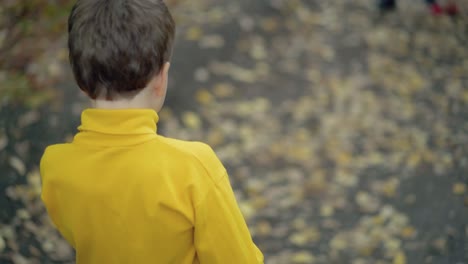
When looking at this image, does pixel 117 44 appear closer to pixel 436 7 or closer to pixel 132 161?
pixel 132 161

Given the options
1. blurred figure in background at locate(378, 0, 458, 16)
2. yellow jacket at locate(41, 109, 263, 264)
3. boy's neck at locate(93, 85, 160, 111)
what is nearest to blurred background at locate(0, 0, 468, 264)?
blurred figure in background at locate(378, 0, 458, 16)

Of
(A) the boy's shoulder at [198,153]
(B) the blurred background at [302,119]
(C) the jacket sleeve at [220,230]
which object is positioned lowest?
(B) the blurred background at [302,119]

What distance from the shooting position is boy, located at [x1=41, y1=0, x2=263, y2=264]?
1.52 metres

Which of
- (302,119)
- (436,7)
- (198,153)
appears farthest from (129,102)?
(436,7)

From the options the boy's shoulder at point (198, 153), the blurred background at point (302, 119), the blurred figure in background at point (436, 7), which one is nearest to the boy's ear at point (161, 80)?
the boy's shoulder at point (198, 153)

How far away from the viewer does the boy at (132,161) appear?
1517 millimetres

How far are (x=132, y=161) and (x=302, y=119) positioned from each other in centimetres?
385

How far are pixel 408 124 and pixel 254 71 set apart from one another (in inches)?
63.2

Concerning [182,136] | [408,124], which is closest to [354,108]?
[408,124]

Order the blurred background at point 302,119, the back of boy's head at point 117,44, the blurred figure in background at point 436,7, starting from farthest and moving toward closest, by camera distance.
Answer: the blurred figure in background at point 436,7
the blurred background at point 302,119
the back of boy's head at point 117,44

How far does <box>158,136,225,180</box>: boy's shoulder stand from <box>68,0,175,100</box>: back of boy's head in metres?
0.18

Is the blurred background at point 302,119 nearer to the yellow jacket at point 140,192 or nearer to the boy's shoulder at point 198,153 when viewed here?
the yellow jacket at point 140,192

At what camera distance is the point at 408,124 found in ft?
17.0

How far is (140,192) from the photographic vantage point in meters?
1.55
